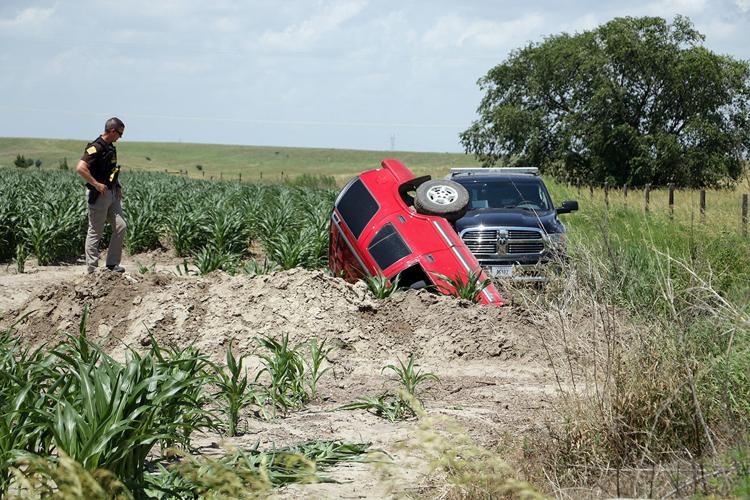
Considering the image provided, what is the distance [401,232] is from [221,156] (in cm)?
16450

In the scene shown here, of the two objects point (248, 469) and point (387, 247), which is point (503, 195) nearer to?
point (387, 247)

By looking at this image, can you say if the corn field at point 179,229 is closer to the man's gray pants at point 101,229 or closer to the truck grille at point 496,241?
the man's gray pants at point 101,229

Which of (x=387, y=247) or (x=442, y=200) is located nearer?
(x=387, y=247)

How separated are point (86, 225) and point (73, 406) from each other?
1295 centimetres

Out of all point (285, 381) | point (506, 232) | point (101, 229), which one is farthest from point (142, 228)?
point (285, 381)

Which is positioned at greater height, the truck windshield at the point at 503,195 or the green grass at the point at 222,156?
the green grass at the point at 222,156

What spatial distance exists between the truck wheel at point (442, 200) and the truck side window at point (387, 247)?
1.62 ft

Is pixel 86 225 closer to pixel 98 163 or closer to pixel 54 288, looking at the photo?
pixel 98 163

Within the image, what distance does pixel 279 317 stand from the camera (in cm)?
843

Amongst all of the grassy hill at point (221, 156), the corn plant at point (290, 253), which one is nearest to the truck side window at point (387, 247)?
the corn plant at point (290, 253)

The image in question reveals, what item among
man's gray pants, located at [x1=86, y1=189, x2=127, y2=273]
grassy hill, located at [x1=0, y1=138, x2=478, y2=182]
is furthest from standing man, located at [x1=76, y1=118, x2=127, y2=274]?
grassy hill, located at [x1=0, y1=138, x2=478, y2=182]

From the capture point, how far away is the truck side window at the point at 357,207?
10.3 metres

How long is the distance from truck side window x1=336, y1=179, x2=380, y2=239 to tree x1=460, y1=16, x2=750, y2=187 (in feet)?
117

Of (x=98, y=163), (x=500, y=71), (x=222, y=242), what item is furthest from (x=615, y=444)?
(x=500, y=71)
